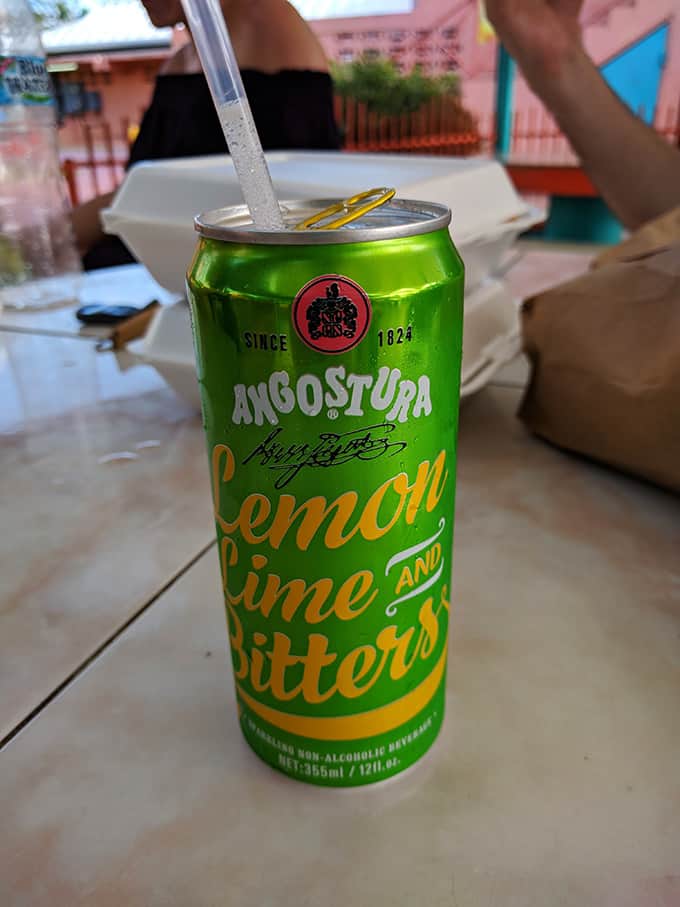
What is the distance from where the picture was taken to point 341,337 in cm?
29

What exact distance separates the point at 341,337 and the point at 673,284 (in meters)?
0.42

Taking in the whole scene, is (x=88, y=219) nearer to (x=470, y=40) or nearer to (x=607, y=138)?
(x=607, y=138)

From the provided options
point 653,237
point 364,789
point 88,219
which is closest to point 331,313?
point 364,789

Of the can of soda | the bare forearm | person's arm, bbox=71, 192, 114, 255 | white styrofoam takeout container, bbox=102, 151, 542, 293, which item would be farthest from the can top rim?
person's arm, bbox=71, 192, 114, 255

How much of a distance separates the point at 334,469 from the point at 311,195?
39 cm

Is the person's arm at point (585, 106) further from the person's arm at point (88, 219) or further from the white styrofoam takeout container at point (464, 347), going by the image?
the person's arm at point (88, 219)

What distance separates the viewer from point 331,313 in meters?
0.29

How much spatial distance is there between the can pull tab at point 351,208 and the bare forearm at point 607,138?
67cm

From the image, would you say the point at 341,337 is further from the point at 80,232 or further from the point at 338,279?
the point at 80,232

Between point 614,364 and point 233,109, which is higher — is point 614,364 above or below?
below

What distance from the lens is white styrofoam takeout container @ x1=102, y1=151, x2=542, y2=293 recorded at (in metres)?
0.66

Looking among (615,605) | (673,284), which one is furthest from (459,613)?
(673,284)

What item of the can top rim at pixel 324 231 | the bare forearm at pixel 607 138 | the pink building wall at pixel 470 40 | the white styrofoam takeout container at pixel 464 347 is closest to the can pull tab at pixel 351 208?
the can top rim at pixel 324 231
